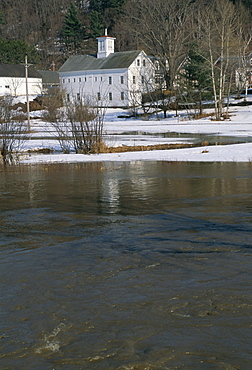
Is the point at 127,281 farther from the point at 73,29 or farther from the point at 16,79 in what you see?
the point at 73,29

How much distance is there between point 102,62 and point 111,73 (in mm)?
4002

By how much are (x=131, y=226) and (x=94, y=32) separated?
10338cm

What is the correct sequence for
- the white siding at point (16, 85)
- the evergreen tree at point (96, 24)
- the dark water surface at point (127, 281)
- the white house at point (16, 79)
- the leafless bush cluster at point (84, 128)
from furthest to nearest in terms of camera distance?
the evergreen tree at point (96, 24) → the white siding at point (16, 85) → the white house at point (16, 79) → the leafless bush cluster at point (84, 128) → the dark water surface at point (127, 281)

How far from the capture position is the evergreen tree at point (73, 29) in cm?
10925

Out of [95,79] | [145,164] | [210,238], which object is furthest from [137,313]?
[95,79]

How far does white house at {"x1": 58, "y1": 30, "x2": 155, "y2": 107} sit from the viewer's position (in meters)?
86.0

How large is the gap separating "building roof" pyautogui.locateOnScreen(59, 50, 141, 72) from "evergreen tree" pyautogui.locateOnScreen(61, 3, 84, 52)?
1615cm

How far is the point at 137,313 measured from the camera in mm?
5695

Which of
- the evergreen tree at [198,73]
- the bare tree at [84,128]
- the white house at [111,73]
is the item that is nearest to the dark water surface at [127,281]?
the bare tree at [84,128]

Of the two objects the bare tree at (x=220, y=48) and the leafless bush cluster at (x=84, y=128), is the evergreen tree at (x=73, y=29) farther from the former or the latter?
the leafless bush cluster at (x=84, y=128)

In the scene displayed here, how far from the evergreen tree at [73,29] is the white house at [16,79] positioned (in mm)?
16027

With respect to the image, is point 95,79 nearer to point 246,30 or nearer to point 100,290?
point 246,30

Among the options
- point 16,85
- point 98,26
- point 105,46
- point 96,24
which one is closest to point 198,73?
point 105,46

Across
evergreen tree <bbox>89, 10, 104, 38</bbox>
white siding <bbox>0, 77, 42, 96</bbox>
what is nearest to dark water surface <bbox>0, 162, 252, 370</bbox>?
white siding <bbox>0, 77, 42, 96</bbox>
